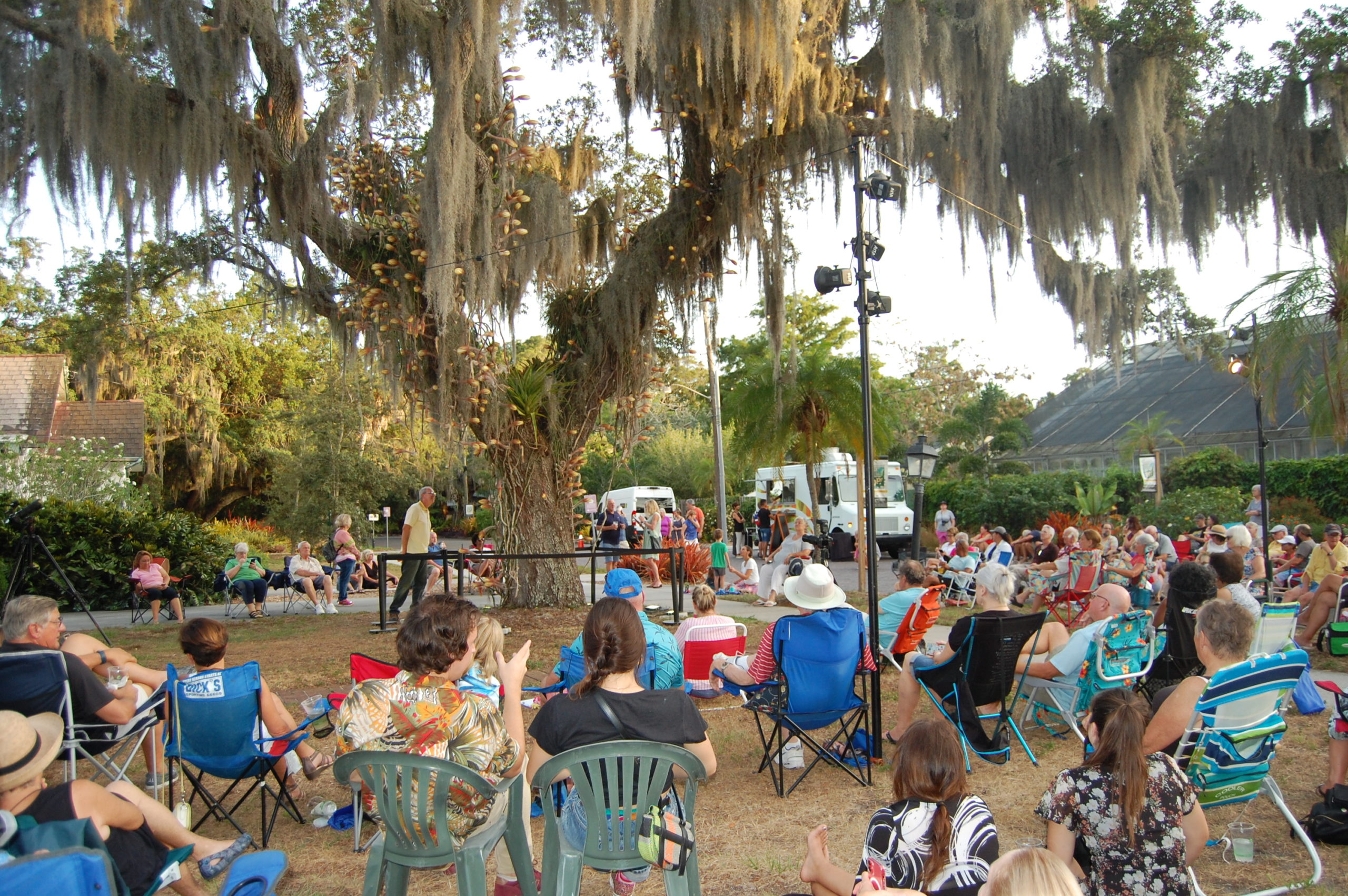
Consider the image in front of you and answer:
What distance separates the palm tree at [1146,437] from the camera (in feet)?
94.3

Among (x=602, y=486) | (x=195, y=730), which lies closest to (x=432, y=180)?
(x=195, y=730)

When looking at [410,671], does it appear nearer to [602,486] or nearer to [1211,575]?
[1211,575]

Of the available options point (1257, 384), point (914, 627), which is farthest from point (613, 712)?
point (1257, 384)

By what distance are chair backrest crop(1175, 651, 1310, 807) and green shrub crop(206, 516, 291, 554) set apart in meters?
24.7

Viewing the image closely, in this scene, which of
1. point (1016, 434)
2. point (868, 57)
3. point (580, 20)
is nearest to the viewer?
point (580, 20)

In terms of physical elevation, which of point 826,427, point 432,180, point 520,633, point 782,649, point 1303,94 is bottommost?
point 520,633

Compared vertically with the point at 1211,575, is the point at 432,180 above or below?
above

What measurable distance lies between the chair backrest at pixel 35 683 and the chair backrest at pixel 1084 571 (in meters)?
8.77

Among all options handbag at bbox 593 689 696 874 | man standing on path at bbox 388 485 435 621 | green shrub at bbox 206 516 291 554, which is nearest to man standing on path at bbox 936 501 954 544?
man standing on path at bbox 388 485 435 621

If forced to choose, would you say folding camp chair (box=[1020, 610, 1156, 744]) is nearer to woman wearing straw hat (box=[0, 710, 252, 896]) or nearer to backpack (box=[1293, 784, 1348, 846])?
backpack (box=[1293, 784, 1348, 846])

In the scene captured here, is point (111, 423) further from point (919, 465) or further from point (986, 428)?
point (986, 428)

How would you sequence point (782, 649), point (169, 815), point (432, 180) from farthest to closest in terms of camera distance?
point (432, 180) < point (782, 649) < point (169, 815)

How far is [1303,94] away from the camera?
31.7ft

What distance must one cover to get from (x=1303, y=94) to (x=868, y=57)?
181 inches
